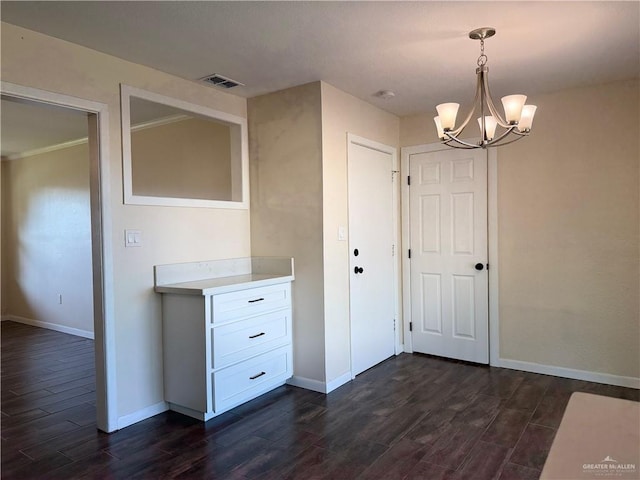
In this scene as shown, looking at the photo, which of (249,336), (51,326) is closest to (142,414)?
(249,336)

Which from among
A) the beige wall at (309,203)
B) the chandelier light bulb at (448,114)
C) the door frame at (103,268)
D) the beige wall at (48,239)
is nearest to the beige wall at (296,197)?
the beige wall at (309,203)

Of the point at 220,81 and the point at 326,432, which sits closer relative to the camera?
the point at 326,432

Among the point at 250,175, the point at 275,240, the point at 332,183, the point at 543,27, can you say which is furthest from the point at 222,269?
the point at 543,27

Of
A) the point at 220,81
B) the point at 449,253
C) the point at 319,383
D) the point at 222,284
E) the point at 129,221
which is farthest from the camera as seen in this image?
the point at 449,253

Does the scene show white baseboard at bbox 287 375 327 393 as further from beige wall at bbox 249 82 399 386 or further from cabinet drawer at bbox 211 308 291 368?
cabinet drawer at bbox 211 308 291 368

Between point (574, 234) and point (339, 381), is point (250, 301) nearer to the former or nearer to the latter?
point (339, 381)

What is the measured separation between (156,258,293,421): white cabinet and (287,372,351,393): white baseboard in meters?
0.26

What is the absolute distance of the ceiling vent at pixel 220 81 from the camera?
3.14 m

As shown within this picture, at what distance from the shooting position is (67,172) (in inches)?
217

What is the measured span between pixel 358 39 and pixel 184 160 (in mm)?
2526

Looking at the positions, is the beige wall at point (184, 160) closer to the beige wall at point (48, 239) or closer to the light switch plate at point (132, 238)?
the beige wall at point (48, 239)

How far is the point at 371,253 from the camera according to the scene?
3.96 metres

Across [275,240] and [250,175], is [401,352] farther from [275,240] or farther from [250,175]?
[250,175]

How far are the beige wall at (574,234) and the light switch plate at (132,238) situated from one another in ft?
9.52
